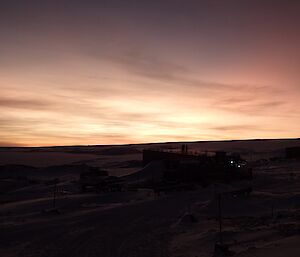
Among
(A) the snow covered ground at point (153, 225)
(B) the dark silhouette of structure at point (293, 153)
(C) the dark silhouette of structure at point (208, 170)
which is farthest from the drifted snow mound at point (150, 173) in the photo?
(B) the dark silhouette of structure at point (293, 153)

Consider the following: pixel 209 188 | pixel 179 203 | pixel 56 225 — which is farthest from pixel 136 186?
pixel 56 225

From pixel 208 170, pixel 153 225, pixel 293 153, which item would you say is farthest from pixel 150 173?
pixel 293 153

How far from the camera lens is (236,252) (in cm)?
1320

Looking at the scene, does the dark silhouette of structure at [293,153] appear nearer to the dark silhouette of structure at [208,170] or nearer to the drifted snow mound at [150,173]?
the dark silhouette of structure at [208,170]

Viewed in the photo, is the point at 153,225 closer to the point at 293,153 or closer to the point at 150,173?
the point at 150,173

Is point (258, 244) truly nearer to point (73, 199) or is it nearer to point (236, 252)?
point (236, 252)

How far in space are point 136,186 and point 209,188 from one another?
7401 mm

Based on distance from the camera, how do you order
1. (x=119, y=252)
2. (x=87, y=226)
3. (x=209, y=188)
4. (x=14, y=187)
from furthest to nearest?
(x=14, y=187) < (x=209, y=188) < (x=87, y=226) < (x=119, y=252)

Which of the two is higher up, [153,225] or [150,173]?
[150,173]

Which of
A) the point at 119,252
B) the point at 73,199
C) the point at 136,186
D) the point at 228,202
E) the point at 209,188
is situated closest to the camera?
the point at 119,252

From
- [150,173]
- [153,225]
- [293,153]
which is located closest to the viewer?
[153,225]

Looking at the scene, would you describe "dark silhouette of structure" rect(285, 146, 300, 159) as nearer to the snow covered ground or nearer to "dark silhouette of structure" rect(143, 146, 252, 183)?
"dark silhouette of structure" rect(143, 146, 252, 183)

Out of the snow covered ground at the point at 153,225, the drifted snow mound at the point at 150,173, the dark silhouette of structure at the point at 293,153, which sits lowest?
the snow covered ground at the point at 153,225

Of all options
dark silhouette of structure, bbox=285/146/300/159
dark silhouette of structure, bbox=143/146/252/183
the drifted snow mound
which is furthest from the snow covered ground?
dark silhouette of structure, bbox=285/146/300/159
